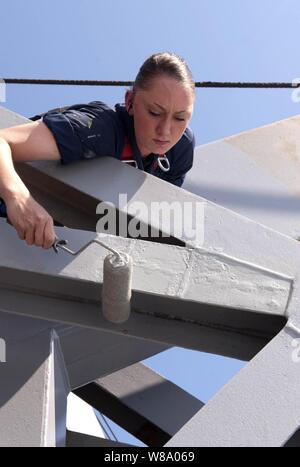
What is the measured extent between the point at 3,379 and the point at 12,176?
1.83 ft

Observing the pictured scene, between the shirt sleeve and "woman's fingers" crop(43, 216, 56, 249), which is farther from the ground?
the shirt sleeve

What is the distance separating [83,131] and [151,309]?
25.0 inches

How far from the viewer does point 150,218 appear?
217 centimetres

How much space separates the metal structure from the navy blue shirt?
0.05 meters

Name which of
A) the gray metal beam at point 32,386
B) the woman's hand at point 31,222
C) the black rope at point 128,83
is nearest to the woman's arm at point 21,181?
the woman's hand at point 31,222

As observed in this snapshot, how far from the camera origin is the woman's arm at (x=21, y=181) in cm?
193

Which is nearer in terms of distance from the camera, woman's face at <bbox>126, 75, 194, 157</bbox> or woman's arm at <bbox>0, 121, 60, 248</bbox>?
woman's arm at <bbox>0, 121, 60, 248</bbox>

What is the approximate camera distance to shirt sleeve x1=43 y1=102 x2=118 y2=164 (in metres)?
2.27

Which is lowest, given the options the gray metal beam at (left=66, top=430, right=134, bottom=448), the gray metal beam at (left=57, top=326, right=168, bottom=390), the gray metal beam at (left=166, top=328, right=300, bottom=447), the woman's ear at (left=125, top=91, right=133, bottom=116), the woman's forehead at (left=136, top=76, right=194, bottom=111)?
the gray metal beam at (left=66, top=430, right=134, bottom=448)

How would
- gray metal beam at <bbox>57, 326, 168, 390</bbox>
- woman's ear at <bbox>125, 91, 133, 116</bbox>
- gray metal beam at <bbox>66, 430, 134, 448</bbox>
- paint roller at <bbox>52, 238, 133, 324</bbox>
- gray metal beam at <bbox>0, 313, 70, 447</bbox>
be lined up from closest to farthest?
gray metal beam at <bbox>0, 313, 70, 447</bbox> → paint roller at <bbox>52, 238, 133, 324</bbox> → gray metal beam at <bbox>57, 326, 168, 390</bbox> → woman's ear at <bbox>125, 91, 133, 116</bbox> → gray metal beam at <bbox>66, 430, 134, 448</bbox>

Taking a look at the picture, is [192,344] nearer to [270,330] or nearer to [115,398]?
[270,330]

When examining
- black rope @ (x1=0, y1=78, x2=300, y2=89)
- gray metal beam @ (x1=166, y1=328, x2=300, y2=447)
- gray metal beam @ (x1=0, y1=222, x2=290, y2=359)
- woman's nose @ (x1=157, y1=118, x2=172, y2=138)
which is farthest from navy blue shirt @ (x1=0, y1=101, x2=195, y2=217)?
gray metal beam @ (x1=166, y1=328, x2=300, y2=447)

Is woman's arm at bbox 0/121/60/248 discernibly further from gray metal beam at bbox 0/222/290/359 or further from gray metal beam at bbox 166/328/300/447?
gray metal beam at bbox 166/328/300/447

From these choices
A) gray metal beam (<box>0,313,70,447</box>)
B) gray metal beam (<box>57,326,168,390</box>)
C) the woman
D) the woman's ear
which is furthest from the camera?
the woman's ear
